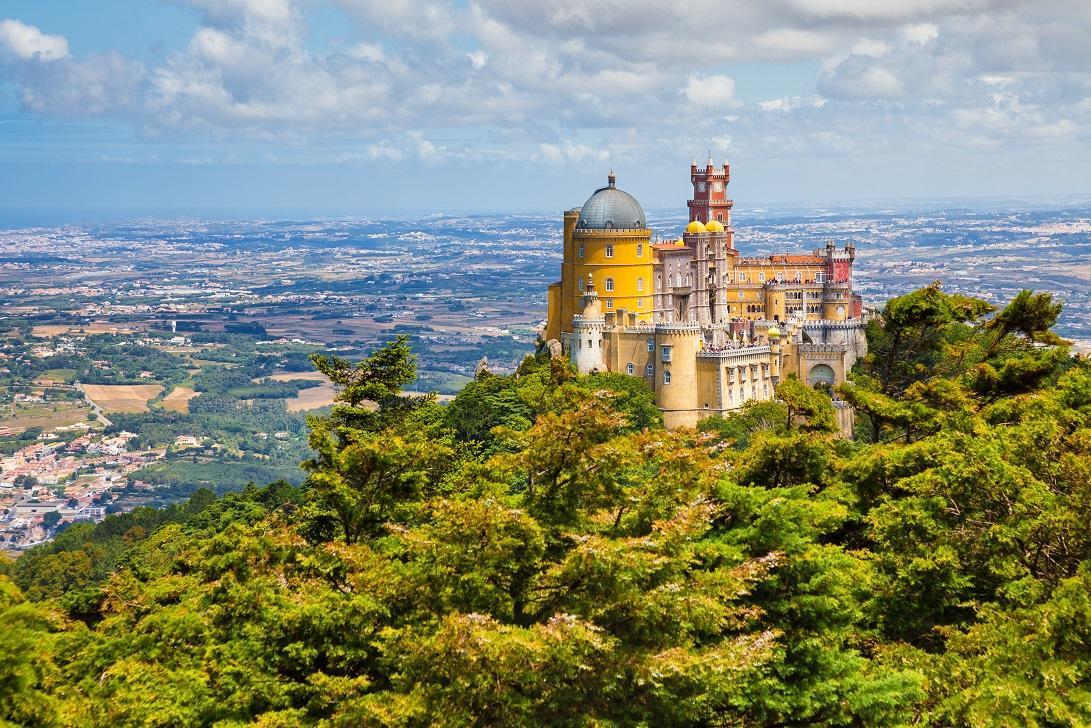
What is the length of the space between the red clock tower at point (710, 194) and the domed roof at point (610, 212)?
74.5 feet

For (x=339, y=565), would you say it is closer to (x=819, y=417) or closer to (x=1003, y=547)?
(x=1003, y=547)

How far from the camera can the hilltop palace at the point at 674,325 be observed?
244ft

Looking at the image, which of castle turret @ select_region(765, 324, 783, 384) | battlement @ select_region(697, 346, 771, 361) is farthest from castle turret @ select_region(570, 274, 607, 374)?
castle turret @ select_region(765, 324, 783, 384)

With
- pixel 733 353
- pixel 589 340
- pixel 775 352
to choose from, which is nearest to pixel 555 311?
pixel 589 340

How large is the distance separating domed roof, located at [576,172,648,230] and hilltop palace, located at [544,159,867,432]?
0.06 meters

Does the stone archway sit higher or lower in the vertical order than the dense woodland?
lower

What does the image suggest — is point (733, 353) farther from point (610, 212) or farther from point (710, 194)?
point (710, 194)

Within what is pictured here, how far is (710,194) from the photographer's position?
344ft

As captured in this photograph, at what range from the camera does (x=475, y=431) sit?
69.0 meters

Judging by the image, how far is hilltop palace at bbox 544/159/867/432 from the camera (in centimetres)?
7431

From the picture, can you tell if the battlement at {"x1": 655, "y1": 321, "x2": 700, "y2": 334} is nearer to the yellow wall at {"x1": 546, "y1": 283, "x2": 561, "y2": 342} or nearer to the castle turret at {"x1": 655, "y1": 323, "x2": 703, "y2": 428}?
the castle turret at {"x1": 655, "y1": 323, "x2": 703, "y2": 428}

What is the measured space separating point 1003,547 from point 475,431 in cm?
4112

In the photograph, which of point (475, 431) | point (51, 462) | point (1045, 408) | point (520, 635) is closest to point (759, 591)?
point (520, 635)

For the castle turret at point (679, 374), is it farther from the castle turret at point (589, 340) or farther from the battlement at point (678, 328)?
the castle turret at point (589, 340)
